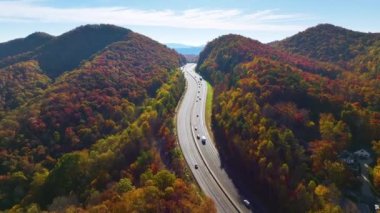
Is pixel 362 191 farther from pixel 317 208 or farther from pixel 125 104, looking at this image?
pixel 125 104

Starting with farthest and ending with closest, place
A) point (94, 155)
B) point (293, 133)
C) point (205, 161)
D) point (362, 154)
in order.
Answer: point (293, 133) → point (205, 161) → point (94, 155) → point (362, 154)

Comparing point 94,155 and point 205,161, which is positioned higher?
point 94,155

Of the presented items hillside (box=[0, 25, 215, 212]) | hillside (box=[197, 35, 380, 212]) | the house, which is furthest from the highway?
the house

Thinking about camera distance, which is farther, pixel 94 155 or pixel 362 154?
pixel 94 155

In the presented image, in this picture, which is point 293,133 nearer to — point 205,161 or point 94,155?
point 205,161

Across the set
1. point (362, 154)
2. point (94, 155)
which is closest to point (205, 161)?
point (94, 155)

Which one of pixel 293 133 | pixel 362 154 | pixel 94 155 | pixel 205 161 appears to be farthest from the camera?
pixel 293 133

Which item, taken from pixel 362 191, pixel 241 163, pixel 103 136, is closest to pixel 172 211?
pixel 241 163

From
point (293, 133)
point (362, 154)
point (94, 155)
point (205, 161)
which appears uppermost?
point (293, 133)
